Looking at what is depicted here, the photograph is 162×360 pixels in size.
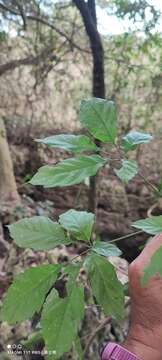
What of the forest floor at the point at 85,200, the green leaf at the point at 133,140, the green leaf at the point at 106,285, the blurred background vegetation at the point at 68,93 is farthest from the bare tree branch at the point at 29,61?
the green leaf at the point at 106,285

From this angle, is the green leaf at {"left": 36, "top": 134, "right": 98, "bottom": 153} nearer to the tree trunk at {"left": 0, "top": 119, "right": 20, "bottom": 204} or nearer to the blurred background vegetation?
the blurred background vegetation

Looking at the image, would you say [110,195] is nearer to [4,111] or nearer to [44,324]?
[4,111]

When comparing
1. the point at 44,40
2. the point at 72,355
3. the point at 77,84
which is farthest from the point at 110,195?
the point at 72,355

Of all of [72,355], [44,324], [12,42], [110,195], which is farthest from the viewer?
[110,195]

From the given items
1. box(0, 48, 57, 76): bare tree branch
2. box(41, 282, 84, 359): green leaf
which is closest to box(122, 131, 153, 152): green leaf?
box(41, 282, 84, 359): green leaf

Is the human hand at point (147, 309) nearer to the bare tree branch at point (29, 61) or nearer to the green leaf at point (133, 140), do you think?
the green leaf at point (133, 140)
